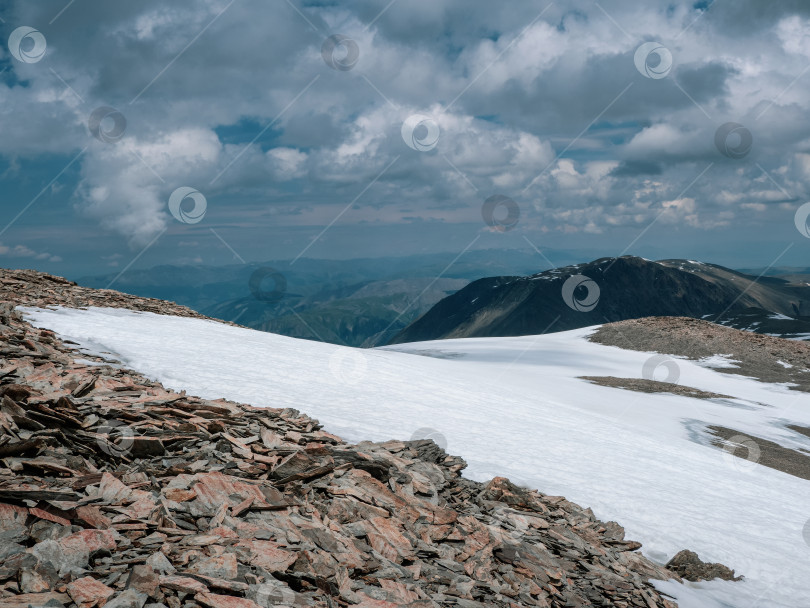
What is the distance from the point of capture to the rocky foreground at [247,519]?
19.9ft

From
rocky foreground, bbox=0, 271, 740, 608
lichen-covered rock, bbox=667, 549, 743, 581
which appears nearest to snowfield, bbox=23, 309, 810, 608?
lichen-covered rock, bbox=667, 549, 743, 581

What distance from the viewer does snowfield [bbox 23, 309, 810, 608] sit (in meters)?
13.8

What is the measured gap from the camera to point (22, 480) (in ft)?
23.8

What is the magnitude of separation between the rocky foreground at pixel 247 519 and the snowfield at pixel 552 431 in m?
2.07

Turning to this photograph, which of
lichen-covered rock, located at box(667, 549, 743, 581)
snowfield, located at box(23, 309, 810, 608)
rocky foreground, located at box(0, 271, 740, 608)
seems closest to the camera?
rocky foreground, located at box(0, 271, 740, 608)

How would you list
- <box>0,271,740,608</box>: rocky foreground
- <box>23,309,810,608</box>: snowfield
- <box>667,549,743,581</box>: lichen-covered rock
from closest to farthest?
<box>0,271,740,608</box>: rocky foreground
<box>667,549,743,581</box>: lichen-covered rock
<box>23,309,810,608</box>: snowfield

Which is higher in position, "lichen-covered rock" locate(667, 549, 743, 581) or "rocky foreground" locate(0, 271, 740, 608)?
"rocky foreground" locate(0, 271, 740, 608)

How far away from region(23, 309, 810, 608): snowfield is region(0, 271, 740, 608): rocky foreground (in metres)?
2.07

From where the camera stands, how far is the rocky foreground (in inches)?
239

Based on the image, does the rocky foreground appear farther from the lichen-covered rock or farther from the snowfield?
the snowfield

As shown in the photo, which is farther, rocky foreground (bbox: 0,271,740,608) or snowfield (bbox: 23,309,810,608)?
snowfield (bbox: 23,309,810,608)

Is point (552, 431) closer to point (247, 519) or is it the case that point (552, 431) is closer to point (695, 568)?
point (695, 568)

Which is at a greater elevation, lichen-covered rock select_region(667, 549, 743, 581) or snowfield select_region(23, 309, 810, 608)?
snowfield select_region(23, 309, 810, 608)

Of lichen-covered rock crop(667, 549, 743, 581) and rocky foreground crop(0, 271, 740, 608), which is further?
lichen-covered rock crop(667, 549, 743, 581)
